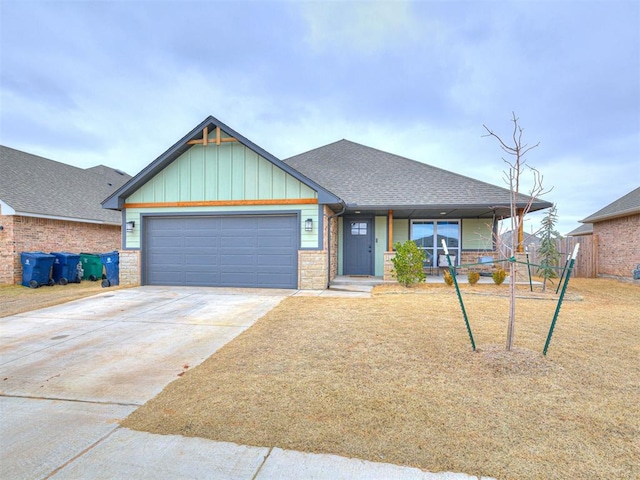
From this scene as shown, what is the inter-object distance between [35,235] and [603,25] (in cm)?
2007

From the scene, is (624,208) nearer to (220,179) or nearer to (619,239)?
(619,239)

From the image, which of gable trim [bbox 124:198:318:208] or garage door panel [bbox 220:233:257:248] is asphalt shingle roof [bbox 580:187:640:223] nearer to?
gable trim [bbox 124:198:318:208]

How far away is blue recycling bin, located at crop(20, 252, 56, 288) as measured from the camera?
10305 mm

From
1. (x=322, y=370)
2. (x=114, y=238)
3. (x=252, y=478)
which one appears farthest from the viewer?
(x=114, y=238)

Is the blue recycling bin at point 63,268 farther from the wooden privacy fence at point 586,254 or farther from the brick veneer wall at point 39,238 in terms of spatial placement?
the wooden privacy fence at point 586,254

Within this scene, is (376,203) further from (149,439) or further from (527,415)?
(149,439)

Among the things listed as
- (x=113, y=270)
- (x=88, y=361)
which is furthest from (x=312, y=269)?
(x=113, y=270)

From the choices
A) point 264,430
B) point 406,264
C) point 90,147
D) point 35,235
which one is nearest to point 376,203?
point 406,264

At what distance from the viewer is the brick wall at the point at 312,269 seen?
9.21 metres

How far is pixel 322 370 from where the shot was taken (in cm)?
343

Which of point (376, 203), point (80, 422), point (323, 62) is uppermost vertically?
point (323, 62)

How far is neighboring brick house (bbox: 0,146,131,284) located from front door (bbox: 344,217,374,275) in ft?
34.8

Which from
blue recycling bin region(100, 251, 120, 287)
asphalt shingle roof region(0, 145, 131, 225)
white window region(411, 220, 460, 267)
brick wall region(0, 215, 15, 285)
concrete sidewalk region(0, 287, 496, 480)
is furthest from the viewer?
white window region(411, 220, 460, 267)

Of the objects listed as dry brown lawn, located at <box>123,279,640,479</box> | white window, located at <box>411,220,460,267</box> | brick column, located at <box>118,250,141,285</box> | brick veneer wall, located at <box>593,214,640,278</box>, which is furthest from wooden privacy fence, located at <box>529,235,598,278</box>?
brick column, located at <box>118,250,141,285</box>
